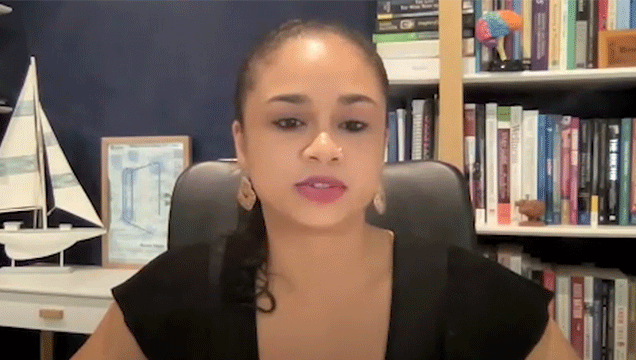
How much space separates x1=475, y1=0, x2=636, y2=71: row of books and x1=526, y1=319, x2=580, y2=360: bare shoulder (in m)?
0.94

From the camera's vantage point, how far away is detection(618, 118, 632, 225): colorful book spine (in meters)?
1.55

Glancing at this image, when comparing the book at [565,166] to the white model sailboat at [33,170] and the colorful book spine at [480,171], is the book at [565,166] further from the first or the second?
the white model sailboat at [33,170]

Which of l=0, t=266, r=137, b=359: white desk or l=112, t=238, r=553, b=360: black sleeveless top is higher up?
l=112, t=238, r=553, b=360: black sleeveless top

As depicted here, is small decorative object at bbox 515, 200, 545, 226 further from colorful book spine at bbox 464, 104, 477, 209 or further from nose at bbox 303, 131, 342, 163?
nose at bbox 303, 131, 342, 163

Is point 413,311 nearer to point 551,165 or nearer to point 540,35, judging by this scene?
point 551,165

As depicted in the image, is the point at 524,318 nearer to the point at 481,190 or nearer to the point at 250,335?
the point at 250,335

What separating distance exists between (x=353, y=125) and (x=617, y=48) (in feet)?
3.32

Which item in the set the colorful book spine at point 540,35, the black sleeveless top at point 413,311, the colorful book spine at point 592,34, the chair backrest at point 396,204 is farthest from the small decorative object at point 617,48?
the black sleeveless top at point 413,311

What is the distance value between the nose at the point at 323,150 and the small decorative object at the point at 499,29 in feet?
3.09

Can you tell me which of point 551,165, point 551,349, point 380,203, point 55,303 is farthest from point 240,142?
point 55,303

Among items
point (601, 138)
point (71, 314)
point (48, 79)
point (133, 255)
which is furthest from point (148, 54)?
point (601, 138)

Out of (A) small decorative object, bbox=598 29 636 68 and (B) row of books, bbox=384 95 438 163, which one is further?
(B) row of books, bbox=384 95 438 163

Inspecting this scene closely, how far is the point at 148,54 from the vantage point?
220cm

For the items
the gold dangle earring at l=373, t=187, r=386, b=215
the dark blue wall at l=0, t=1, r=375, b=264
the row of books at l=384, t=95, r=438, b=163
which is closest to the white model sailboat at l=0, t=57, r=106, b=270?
the dark blue wall at l=0, t=1, r=375, b=264
